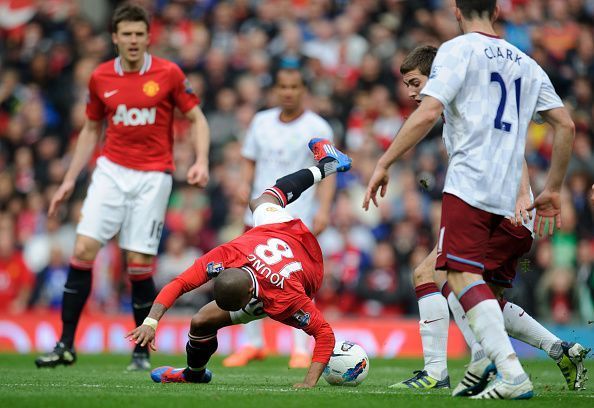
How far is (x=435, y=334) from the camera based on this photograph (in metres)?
7.37

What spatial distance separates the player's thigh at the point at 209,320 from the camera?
727cm

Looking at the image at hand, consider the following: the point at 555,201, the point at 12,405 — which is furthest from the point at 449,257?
the point at 12,405

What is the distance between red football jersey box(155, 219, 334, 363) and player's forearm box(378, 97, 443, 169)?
4.51 ft

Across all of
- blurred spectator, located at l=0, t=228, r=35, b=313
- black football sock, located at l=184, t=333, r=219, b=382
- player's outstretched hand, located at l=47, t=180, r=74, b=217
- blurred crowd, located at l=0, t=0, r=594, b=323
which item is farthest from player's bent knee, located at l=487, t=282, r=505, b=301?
blurred spectator, located at l=0, t=228, r=35, b=313

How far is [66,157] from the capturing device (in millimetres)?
17172

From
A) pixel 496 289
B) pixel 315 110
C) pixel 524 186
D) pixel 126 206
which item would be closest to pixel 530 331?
pixel 496 289

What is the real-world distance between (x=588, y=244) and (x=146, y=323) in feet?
27.7

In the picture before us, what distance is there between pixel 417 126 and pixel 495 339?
4.20ft

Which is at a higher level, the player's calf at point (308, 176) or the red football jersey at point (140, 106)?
the red football jersey at point (140, 106)

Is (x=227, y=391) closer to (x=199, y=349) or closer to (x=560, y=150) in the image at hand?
(x=199, y=349)

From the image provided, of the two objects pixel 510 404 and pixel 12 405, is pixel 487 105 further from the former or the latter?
pixel 12 405

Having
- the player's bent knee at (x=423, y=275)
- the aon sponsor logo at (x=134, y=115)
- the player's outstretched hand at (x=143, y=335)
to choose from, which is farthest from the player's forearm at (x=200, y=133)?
the player's outstretched hand at (x=143, y=335)

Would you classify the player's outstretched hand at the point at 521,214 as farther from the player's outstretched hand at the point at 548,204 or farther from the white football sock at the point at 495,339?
the white football sock at the point at 495,339

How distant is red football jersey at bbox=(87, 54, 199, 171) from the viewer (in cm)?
928
